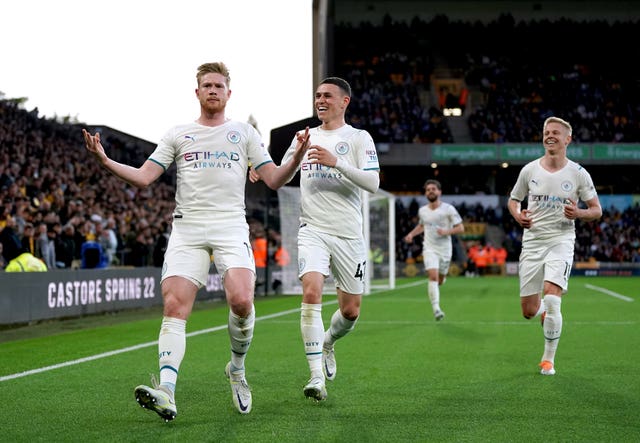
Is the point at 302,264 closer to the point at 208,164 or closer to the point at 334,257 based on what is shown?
the point at 334,257

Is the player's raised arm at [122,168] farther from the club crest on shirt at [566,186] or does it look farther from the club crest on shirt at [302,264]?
the club crest on shirt at [566,186]

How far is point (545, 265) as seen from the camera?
8508 millimetres

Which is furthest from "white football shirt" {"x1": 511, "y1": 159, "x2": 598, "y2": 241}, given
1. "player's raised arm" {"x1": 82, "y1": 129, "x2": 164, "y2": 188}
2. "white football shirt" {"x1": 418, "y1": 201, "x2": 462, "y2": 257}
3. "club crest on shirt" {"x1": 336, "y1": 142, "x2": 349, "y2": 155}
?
"white football shirt" {"x1": 418, "y1": 201, "x2": 462, "y2": 257}

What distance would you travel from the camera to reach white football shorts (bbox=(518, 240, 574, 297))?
837 centimetres

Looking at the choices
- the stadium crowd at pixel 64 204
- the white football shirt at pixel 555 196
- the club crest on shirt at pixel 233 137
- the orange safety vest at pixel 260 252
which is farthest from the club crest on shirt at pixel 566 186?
the orange safety vest at pixel 260 252

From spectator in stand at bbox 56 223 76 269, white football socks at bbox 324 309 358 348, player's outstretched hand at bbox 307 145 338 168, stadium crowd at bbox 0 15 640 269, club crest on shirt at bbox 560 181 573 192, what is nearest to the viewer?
player's outstretched hand at bbox 307 145 338 168

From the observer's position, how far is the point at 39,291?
14539mm

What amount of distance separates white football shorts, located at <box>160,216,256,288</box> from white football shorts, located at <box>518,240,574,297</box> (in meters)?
3.64

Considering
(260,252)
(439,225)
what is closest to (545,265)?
(439,225)

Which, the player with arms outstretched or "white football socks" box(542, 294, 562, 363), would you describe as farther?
"white football socks" box(542, 294, 562, 363)

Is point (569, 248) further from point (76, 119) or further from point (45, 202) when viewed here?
point (76, 119)

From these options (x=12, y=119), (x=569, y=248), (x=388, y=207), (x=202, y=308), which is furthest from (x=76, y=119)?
(x=569, y=248)

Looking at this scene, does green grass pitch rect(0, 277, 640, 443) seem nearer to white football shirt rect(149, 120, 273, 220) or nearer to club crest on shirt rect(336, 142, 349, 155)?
white football shirt rect(149, 120, 273, 220)

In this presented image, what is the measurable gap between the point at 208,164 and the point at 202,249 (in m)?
0.57
